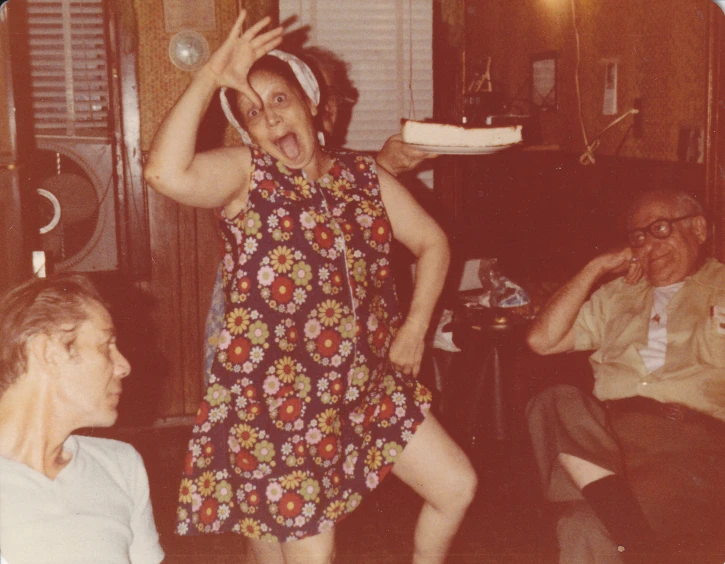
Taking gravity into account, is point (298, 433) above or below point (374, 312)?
below

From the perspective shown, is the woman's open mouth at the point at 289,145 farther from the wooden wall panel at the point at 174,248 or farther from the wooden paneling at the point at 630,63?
the wooden wall panel at the point at 174,248

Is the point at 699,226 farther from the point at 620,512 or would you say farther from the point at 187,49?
the point at 187,49

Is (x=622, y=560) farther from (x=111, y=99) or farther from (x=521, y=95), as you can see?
(x=521, y=95)

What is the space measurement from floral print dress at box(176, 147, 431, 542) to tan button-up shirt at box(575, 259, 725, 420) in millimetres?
945

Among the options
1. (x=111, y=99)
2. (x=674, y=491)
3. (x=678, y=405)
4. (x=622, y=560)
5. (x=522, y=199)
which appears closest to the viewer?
(x=622, y=560)

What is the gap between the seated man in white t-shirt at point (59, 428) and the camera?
1312 mm

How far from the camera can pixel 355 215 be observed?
5.88ft

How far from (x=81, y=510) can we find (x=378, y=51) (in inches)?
119

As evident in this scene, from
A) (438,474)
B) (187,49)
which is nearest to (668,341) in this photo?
(438,474)

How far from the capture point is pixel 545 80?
198 inches

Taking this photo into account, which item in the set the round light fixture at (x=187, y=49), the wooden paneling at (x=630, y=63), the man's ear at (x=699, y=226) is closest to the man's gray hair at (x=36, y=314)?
the man's ear at (x=699, y=226)

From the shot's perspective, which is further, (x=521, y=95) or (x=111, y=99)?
(x=521, y=95)

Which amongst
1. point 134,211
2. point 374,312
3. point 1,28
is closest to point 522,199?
point 134,211

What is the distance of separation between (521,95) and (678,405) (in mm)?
3742
